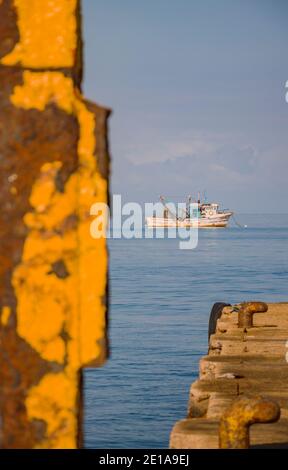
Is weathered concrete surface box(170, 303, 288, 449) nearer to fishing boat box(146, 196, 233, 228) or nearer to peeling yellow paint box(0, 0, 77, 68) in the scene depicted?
peeling yellow paint box(0, 0, 77, 68)

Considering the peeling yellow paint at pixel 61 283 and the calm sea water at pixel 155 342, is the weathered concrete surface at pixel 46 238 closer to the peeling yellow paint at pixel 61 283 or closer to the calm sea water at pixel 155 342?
the peeling yellow paint at pixel 61 283

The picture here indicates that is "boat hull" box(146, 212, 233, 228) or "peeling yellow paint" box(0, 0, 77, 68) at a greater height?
"boat hull" box(146, 212, 233, 228)

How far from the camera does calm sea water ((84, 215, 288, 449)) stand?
18953 millimetres

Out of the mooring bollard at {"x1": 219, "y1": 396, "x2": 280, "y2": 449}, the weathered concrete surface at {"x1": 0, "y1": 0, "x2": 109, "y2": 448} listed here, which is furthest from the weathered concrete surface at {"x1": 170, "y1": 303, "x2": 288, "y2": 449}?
the weathered concrete surface at {"x1": 0, "y1": 0, "x2": 109, "y2": 448}

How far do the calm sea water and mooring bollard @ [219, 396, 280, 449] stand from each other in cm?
1236

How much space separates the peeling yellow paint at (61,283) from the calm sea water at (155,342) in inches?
580

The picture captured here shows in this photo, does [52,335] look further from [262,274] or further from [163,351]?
[262,274]

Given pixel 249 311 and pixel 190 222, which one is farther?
pixel 190 222

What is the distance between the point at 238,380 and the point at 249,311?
4.15 metres

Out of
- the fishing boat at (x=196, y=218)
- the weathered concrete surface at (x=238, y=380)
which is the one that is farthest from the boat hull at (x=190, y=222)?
the weathered concrete surface at (x=238, y=380)

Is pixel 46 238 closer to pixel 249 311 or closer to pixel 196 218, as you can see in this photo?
pixel 249 311

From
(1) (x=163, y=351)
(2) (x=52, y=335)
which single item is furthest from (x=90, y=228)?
(1) (x=163, y=351)

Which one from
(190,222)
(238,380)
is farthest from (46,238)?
(190,222)

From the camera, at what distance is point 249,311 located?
40.2 ft
